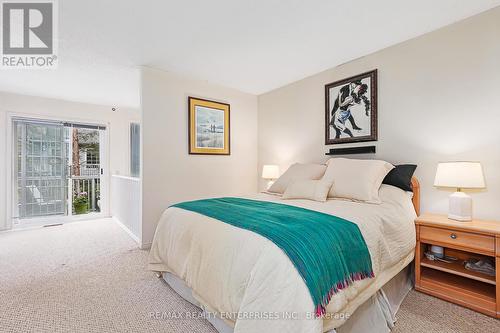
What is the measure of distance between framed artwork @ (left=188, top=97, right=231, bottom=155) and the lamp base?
9.72 ft

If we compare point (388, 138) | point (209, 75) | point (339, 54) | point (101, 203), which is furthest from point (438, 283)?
point (101, 203)

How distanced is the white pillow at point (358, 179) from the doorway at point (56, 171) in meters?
4.75

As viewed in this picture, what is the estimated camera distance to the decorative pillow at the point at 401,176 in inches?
89.0

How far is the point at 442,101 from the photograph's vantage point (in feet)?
7.38

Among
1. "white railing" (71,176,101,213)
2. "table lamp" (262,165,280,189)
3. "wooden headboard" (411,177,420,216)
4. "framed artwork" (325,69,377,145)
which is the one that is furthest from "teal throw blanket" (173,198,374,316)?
"white railing" (71,176,101,213)

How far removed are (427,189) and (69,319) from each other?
326cm

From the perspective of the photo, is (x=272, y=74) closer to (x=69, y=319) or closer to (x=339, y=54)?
(x=339, y=54)

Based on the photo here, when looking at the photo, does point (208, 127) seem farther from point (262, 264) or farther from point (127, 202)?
point (262, 264)

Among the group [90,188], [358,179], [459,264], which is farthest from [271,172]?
[90,188]

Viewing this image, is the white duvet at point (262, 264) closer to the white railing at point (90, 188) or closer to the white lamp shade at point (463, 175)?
the white lamp shade at point (463, 175)

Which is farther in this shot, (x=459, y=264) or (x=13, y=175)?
(x=13, y=175)

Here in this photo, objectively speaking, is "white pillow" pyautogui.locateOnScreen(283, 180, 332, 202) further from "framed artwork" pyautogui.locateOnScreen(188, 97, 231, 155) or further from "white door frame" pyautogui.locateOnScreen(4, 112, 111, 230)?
"white door frame" pyautogui.locateOnScreen(4, 112, 111, 230)

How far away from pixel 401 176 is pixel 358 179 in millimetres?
453

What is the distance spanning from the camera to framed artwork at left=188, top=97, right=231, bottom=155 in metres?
3.51
